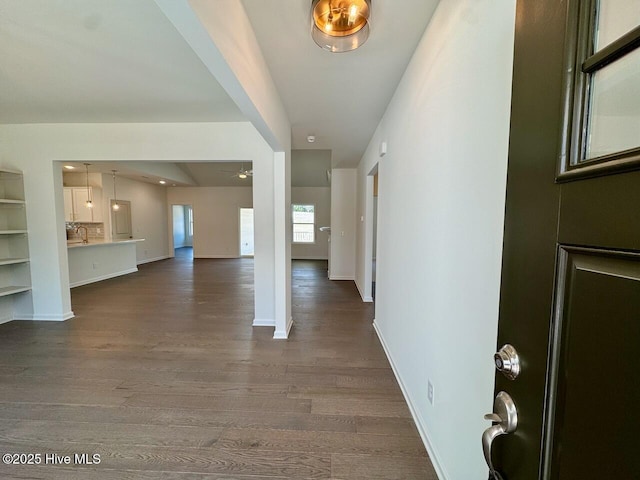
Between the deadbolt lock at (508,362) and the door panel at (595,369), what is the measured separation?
93 millimetres

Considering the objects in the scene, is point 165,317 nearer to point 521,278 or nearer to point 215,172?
point 521,278

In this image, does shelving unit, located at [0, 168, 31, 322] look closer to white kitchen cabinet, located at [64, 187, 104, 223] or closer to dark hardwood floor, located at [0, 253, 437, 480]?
dark hardwood floor, located at [0, 253, 437, 480]

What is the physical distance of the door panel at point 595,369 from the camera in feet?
1.28

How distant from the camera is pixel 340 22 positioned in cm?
150

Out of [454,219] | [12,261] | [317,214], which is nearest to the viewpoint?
[454,219]

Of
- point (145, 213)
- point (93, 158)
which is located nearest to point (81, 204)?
point (145, 213)

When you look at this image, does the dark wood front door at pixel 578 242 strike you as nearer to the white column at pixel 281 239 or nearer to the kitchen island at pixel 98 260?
the white column at pixel 281 239

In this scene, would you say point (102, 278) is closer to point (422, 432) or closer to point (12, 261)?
point (12, 261)

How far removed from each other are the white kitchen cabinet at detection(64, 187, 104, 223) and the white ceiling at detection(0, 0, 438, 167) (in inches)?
147

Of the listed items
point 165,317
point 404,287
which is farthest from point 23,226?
point 404,287

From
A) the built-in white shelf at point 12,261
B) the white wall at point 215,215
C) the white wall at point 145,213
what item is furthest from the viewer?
the white wall at point 215,215

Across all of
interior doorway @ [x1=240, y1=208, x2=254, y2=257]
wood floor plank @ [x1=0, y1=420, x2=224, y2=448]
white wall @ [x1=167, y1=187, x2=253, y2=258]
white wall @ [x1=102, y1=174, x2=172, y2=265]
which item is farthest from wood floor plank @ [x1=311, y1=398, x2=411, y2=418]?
interior doorway @ [x1=240, y1=208, x2=254, y2=257]

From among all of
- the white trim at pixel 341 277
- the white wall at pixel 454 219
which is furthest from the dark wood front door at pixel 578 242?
the white trim at pixel 341 277

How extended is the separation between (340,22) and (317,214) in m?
7.90
